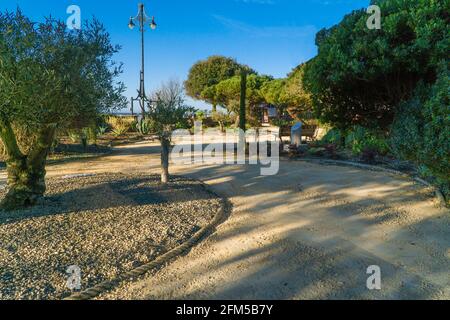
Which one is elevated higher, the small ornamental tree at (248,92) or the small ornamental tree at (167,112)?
the small ornamental tree at (248,92)

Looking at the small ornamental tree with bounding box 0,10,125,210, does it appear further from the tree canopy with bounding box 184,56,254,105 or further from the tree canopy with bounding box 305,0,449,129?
the tree canopy with bounding box 184,56,254,105

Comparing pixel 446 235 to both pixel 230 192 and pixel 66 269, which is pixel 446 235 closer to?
pixel 230 192

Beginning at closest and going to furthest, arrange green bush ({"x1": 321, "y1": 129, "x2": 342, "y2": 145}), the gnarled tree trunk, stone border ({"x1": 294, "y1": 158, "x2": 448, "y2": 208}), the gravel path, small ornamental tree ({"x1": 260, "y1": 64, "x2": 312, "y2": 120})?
the gravel path → the gnarled tree trunk → stone border ({"x1": 294, "y1": 158, "x2": 448, "y2": 208}) → green bush ({"x1": 321, "y1": 129, "x2": 342, "y2": 145}) → small ornamental tree ({"x1": 260, "y1": 64, "x2": 312, "y2": 120})

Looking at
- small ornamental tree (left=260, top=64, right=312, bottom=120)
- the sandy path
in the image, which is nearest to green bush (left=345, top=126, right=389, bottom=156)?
the sandy path

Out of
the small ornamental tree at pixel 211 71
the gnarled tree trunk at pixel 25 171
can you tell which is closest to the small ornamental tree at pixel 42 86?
the gnarled tree trunk at pixel 25 171

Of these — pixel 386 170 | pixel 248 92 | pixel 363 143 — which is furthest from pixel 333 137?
pixel 248 92

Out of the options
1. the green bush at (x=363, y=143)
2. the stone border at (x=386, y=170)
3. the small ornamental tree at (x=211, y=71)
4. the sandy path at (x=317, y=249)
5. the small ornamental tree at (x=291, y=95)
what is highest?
the small ornamental tree at (x=211, y=71)

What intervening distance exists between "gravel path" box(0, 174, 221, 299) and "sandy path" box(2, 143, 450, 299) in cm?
55

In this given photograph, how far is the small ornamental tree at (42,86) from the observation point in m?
4.21

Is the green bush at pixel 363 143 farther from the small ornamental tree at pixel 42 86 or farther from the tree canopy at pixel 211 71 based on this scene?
the tree canopy at pixel 211 71

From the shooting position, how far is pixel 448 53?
17.3 feet

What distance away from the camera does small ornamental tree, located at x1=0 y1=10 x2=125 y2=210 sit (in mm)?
4211

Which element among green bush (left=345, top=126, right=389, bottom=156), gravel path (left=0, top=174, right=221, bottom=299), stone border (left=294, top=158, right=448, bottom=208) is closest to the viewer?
gravel path (left=0, top=174, right=221, bottom=299)

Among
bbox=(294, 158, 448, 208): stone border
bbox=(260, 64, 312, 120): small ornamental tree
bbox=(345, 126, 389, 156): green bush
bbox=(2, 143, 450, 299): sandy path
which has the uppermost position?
bbox=(260, 64, 312, 120): small ornamental tree
